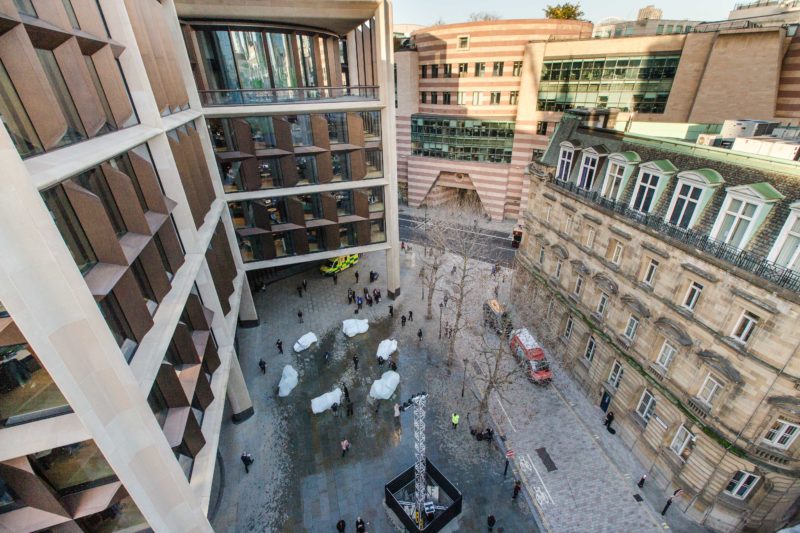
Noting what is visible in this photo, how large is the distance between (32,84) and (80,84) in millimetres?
2457

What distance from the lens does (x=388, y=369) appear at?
28484mm

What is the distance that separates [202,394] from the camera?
646 inches

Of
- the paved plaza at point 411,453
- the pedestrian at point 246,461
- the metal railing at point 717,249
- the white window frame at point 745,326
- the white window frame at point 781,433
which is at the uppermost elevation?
the metal railing at point 717,249

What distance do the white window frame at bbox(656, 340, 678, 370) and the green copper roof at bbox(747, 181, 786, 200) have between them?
327 inches

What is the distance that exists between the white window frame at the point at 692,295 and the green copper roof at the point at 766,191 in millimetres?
4617

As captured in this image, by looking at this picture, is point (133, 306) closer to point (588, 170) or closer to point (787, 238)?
point (787, 238)

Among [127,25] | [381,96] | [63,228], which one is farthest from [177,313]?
[381,96]

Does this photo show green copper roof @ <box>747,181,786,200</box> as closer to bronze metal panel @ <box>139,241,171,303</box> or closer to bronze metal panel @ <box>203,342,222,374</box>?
bronze metal panel @ <box>139,241,171,303</box>

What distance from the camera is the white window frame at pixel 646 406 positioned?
2130 centimetres

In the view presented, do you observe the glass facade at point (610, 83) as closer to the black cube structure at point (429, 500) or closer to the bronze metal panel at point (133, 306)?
the black cube structure at point (429, 500)

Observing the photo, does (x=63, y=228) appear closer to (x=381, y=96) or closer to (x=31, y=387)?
(x=31, y=387)

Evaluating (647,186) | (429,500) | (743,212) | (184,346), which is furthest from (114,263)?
(647,186)

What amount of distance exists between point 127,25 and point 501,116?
141 feet

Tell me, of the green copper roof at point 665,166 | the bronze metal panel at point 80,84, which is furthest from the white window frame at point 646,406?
the bronze metal panel at point 80,84
